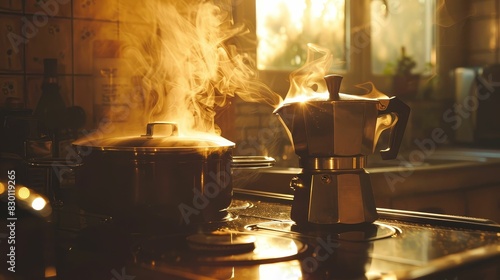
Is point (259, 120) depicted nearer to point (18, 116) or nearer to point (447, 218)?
point (18, 116)

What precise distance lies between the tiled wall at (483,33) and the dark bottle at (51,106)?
247 cm

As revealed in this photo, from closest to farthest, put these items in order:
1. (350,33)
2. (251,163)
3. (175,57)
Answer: (251,163)
(175,57)
(350,33)

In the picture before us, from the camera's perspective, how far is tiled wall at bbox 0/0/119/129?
149cm

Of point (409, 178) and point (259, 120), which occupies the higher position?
point (259, 120)

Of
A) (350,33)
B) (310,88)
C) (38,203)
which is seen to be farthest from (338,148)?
(350,33)

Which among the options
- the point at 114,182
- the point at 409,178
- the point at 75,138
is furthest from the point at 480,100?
the point at 114,182

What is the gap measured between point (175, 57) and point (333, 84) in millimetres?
691

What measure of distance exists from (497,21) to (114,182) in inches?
107

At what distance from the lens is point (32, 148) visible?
142 cm

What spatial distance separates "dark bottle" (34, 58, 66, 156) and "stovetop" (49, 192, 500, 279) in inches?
15.3

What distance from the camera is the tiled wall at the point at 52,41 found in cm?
149

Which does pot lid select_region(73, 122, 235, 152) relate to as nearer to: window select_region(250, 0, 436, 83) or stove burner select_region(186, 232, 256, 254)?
stove burner select_region(186, 232, 256, 254)

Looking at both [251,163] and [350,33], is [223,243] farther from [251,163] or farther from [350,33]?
[350,33]

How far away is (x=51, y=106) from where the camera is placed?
150 centimetres
